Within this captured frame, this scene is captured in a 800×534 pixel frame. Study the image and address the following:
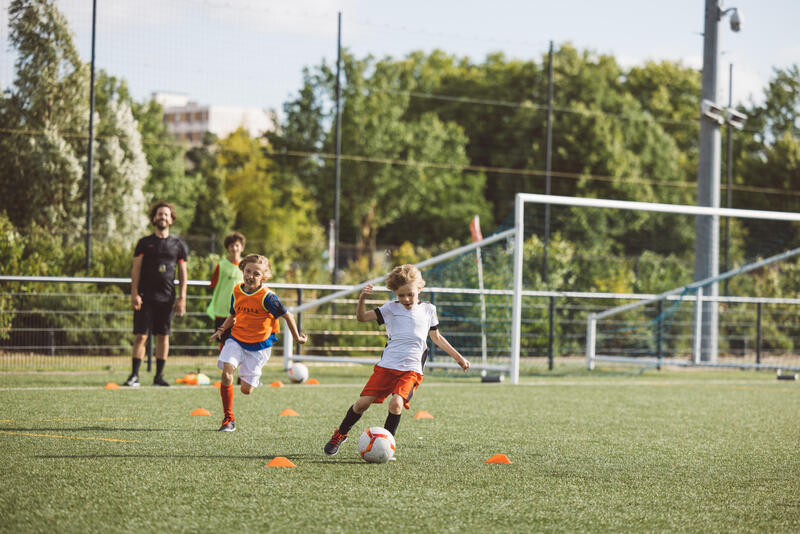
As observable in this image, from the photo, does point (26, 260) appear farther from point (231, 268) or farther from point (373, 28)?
point (373, 28)

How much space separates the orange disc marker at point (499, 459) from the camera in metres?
5.83

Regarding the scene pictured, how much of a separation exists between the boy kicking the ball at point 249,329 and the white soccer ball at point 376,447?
1392 millimetres

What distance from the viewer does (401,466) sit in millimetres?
5637

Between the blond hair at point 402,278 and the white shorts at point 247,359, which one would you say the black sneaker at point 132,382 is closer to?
the white shorts at point 247,359

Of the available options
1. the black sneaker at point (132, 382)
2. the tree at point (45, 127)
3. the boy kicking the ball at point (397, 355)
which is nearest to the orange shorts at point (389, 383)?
the boy kicking the ball at point (397, 355)

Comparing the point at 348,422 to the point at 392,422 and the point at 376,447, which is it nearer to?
the point at 392,422

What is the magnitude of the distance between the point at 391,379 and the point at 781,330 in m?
13.9

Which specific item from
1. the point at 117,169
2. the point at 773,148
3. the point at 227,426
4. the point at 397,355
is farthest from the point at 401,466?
the point at 773,148

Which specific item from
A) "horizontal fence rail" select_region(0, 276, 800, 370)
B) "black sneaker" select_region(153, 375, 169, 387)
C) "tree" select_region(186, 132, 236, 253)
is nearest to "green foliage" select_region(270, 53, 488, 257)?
"tree" select_region(186, 132, 236, 253)

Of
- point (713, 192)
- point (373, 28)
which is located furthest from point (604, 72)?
point (713, 192)

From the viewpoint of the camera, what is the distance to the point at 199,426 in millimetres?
7238

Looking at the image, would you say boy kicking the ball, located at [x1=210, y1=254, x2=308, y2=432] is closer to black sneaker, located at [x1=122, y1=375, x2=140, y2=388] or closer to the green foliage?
black sneaker, located at [x1=122, y1=375, x2=140, y2=388]

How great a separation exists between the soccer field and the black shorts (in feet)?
2.07

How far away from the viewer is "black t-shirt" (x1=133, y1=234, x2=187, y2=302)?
32.2ft
